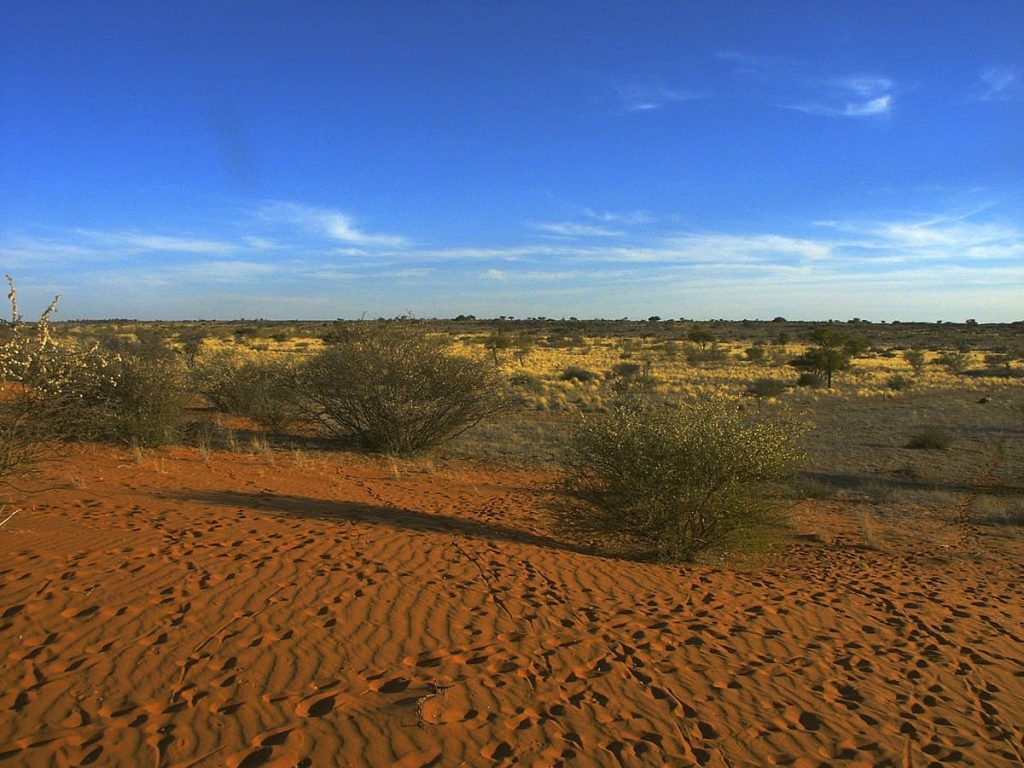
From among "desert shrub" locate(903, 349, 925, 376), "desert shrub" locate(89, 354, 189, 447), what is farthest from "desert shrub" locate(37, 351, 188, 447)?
"desert shrub" locate(903, 349, 925, 376)

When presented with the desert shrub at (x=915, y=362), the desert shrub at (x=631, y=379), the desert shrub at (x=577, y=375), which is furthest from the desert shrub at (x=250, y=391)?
the desert shrub at (x=915, y=362)

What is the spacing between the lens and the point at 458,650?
5.20 m

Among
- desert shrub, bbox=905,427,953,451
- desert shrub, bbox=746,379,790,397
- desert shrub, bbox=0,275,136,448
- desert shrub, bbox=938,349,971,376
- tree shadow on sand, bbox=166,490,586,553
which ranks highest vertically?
desert shrub, bbox=0,275,136,448

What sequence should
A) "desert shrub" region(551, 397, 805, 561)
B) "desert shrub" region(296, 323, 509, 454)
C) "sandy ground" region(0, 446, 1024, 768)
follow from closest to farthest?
"sandy ground" region(0, 446, 1024, 768), "desert shrub" region(551, 397, 805, 561), "desert shrub" region(296, 323, 509, 454)

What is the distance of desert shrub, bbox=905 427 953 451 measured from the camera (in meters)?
18.9

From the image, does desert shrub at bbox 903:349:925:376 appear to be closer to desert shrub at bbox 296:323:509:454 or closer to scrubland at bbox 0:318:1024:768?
scrubland at bbox 0:318:1024:768

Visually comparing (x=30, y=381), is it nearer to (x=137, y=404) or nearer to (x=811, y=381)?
(x=137, y=404)

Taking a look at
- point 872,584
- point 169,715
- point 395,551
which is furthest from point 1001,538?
point 169,715

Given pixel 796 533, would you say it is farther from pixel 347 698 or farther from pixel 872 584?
pixel 347 698

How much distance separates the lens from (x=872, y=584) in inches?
321

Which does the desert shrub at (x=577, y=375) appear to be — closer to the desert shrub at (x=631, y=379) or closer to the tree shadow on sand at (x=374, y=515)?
the desert shrub at (x=631, y=379)

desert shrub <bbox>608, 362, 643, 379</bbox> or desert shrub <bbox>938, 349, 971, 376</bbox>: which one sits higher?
desert shrub <bbox>938, 349, 971, 376</bbox>

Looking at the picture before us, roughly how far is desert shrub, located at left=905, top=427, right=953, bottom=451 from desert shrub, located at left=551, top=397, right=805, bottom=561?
12.3 metres

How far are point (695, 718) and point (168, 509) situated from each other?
7.45 m
